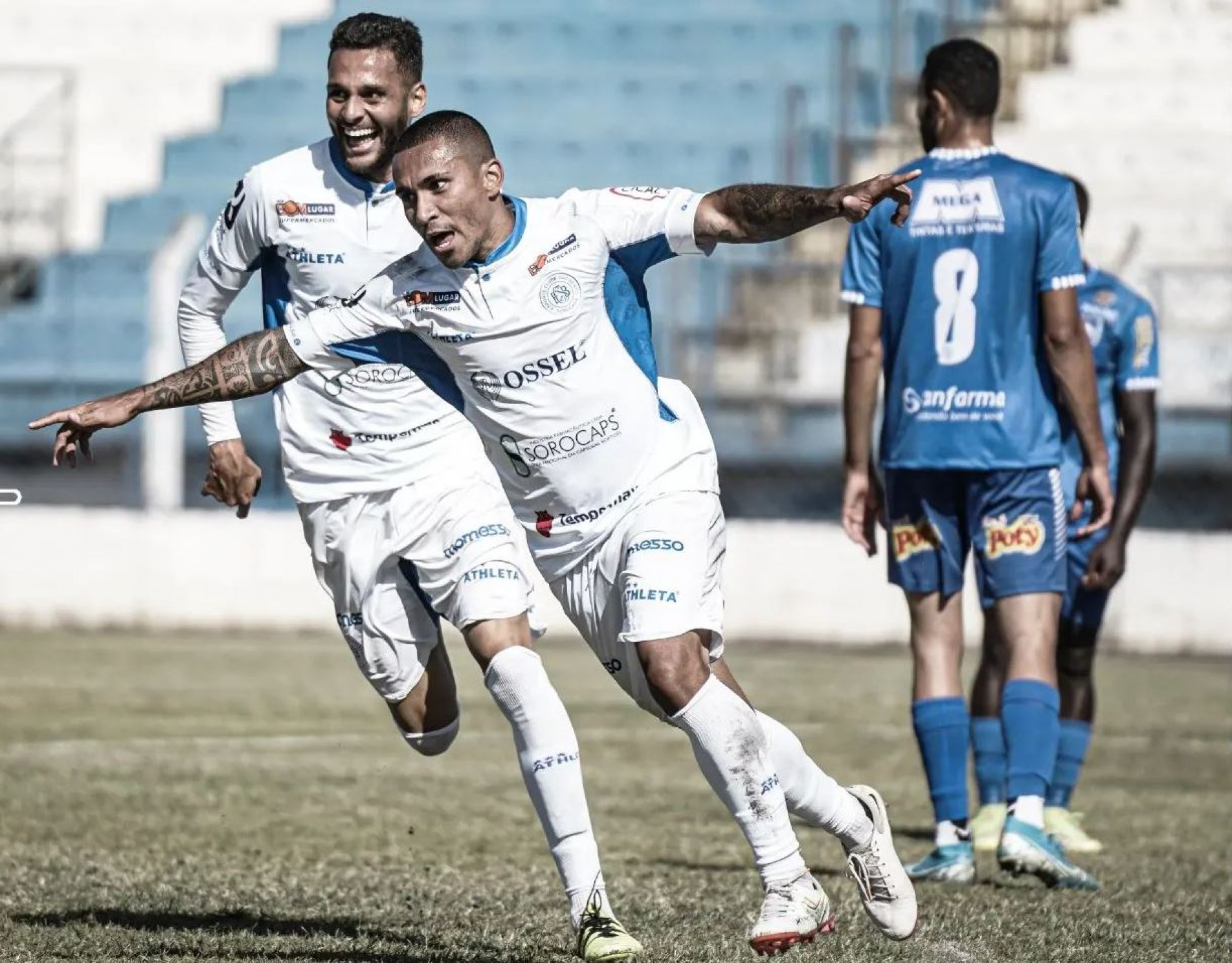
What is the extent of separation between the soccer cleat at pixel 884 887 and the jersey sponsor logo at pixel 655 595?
0.83 metres

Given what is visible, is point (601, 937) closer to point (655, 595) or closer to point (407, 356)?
point (655, 595)

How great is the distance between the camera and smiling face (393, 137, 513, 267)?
5.32m

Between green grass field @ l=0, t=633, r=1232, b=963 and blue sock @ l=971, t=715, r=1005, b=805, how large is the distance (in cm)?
31

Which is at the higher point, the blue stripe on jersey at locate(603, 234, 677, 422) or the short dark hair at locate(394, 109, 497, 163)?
the short dark hair at locate(394, 109, 497, 163)

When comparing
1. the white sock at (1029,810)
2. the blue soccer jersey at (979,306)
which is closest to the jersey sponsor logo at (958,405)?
the blue soccer jersey at (979,306)

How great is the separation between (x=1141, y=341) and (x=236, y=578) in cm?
972

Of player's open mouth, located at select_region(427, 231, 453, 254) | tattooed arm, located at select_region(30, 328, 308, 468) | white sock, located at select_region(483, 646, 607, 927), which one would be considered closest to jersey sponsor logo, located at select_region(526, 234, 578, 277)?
player's open mouth, located at select_region(427, 231, 453, 254)

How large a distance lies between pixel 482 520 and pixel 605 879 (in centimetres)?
131

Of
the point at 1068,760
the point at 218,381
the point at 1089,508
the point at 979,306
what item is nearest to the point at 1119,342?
the point at 1089,508

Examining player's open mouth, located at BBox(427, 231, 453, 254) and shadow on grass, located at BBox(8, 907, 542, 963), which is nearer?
player's open mouth, located at BBox(427, 231, 453, 254)

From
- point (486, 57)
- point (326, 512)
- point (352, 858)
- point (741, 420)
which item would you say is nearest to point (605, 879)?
point (352, 858)

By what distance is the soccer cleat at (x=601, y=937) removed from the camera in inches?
203

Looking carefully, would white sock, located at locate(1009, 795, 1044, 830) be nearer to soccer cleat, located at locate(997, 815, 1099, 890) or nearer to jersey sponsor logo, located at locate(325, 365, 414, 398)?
soccer cleat, located at locate(997, 815, 1099, 890)

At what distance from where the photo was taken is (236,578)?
1664 centimetres
